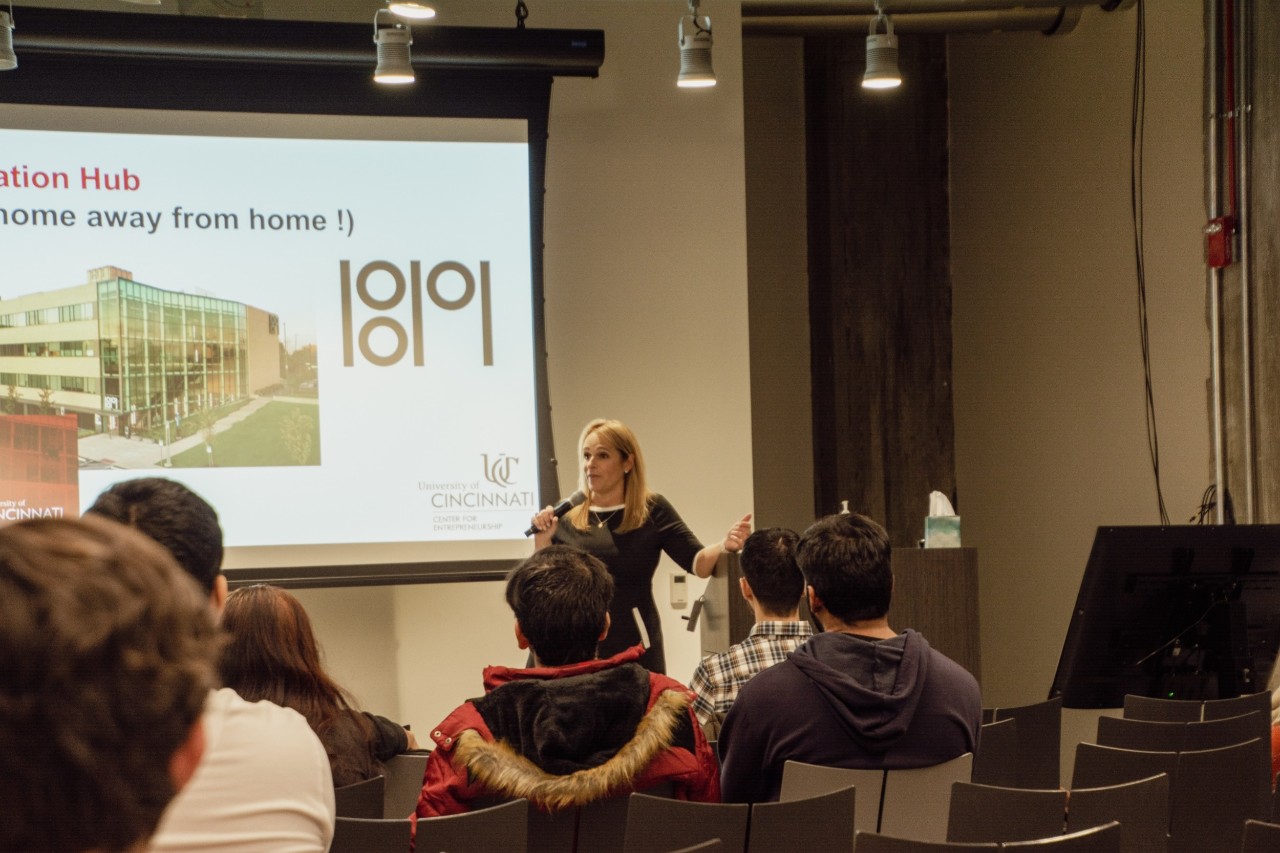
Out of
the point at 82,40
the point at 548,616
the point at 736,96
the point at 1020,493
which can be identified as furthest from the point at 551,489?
Result: the point at 1020,493

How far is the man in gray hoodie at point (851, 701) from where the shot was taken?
2.55m

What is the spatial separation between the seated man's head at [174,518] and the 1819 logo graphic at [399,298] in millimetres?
3567

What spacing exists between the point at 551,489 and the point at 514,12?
7.48ft

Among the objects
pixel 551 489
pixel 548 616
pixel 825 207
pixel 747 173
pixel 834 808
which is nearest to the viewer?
pixel 834 808

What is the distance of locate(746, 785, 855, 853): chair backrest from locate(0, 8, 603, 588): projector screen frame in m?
3.34

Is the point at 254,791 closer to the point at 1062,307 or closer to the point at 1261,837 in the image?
the point at 1261,837

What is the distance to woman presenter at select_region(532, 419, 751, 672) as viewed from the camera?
4.61m

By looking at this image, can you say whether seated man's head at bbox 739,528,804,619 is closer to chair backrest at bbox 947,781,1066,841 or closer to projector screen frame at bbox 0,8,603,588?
chair backrest at bbox 947,781,1066,841

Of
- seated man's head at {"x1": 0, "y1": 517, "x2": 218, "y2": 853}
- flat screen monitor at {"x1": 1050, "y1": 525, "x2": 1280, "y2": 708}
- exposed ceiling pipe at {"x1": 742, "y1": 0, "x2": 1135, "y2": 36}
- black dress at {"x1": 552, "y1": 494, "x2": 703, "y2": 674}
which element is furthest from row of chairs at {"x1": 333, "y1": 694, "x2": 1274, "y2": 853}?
exposed ceiling pipe at {"x1": 742, "y1": 0, "x2": 1135, "y2": 36}

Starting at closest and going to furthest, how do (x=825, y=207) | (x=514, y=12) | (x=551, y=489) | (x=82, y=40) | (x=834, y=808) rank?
(x=834, y=808) < (x=82, y=40) < (x=551, y=489) < (x=514, y=12) < (x=825, y=207)

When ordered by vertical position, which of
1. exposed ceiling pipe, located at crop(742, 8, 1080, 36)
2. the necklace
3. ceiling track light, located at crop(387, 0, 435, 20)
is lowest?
the necklace

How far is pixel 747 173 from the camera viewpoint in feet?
26.3

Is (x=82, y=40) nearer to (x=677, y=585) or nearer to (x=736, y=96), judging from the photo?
(x=736, y=96)

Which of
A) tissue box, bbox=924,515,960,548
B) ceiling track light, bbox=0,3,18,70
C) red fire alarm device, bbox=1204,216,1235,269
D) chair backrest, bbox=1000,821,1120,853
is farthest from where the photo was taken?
red fire alarm device, bbox=1204,216,1235,269
